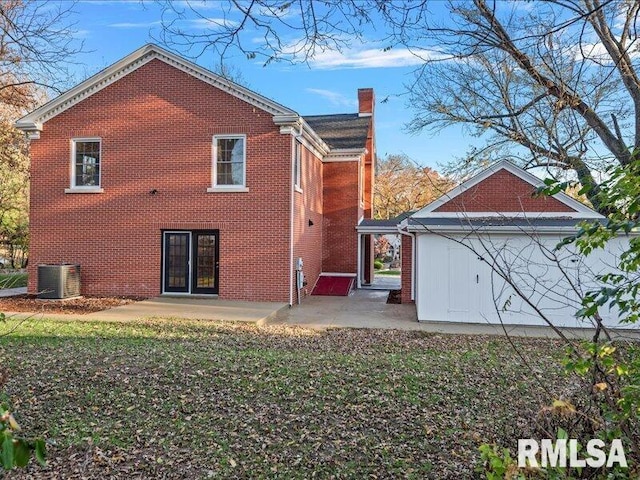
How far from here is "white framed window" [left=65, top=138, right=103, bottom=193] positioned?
1480 centimetres

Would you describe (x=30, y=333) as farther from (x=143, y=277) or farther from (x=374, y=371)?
(x=374, y=371)

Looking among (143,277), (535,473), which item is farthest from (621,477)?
(143,277)

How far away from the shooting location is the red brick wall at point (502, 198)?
12898 millimetres

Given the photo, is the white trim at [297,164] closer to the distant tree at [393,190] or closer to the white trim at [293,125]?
Result: the white trim at [293,125]

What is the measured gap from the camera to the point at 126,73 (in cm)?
1442

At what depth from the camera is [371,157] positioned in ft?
74.6

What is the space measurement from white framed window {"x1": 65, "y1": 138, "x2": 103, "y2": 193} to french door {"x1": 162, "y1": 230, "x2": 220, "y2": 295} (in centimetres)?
326

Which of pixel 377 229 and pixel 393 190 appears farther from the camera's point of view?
pixel 393 190

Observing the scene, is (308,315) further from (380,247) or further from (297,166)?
(380,247)

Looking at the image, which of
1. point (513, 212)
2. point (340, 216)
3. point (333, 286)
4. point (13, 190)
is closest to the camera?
point (513, 212)

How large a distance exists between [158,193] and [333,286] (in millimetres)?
7377

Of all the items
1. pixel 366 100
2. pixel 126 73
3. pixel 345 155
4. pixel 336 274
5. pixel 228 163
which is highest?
pixel 366 100

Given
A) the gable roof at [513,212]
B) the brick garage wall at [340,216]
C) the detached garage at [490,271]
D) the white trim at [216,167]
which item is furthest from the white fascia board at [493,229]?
the brick garage wall at [340,216]

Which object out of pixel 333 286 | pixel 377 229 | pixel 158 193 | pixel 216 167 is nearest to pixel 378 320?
pixel 333 286
